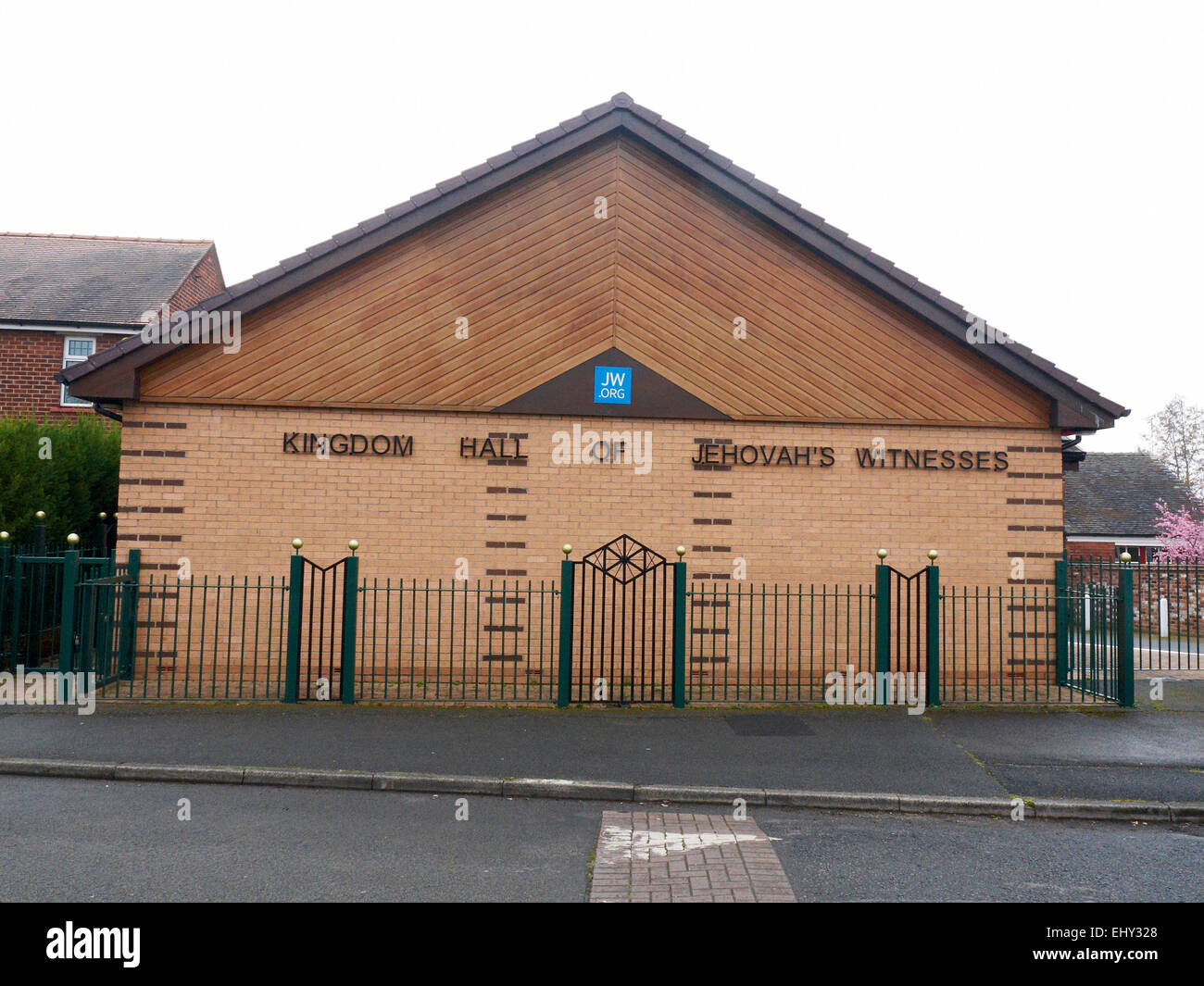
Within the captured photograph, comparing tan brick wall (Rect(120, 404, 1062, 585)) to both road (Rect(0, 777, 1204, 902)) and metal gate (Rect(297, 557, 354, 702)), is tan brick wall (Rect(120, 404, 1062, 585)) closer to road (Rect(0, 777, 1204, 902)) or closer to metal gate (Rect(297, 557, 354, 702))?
metal gate (Rect(297, 557, 354, 702))

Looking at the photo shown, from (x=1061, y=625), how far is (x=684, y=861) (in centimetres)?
776

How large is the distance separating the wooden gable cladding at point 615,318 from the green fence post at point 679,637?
2426mm

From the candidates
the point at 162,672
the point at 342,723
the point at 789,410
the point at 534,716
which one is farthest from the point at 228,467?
the point at 789,410

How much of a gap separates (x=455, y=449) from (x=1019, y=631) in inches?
294

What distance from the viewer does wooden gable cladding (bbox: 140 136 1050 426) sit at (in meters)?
10.8

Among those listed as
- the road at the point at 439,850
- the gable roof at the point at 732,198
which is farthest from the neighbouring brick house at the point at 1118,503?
the road at the point at 439,850

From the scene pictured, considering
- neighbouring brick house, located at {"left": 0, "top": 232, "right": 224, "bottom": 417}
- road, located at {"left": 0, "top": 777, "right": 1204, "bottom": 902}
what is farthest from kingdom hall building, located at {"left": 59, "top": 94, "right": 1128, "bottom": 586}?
neighbouring brick house, located at {"left": 0, "top": 232, "right": 224, "bottom": 417}

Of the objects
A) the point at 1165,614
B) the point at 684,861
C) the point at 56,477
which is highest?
the point at 56,477

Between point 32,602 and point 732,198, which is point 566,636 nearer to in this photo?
point 732,198

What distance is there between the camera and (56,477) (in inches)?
494

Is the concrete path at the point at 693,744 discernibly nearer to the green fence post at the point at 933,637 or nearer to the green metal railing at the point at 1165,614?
the green fence post at the point at 933,637

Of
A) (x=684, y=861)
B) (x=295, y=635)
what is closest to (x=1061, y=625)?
(x=684, y=861)

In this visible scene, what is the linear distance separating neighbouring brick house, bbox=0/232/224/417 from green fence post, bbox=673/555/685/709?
42.4ft

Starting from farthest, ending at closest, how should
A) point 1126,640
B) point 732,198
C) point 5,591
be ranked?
point 732,198, point 5,591, point 1126,640
